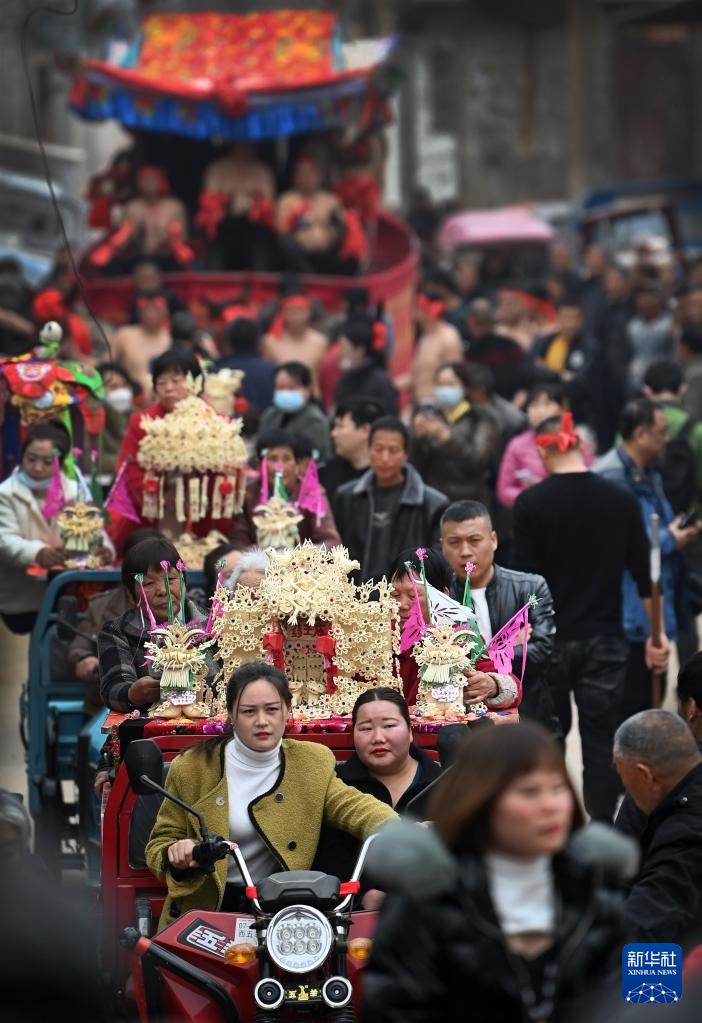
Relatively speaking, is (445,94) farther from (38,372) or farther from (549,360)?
(38,372)

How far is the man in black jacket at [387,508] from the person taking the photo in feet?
29.9

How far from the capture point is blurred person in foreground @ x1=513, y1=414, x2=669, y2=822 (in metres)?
8.45

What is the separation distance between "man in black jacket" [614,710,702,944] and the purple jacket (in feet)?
15.5

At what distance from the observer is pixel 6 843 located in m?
4.74

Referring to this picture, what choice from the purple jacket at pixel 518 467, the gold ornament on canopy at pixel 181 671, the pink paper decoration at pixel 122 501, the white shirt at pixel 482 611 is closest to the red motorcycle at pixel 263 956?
the gold ornament on canopy at pixel 181 671

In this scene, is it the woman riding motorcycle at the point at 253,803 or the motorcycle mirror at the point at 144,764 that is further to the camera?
the woman riding motorcycle at the point at 253,803

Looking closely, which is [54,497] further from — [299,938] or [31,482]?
[299,938]

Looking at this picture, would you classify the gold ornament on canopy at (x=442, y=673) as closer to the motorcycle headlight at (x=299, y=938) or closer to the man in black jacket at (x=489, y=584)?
the man in black jacket at (x=489, y=584)

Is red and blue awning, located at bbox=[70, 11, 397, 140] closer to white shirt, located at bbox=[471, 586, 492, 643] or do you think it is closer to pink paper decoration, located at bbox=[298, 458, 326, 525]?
pink paper decoration, located at bbox=[298, 458, 326, 525]

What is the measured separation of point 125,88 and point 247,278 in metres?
2.48

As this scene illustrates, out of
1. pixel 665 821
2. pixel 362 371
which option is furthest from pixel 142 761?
pixel 362 371

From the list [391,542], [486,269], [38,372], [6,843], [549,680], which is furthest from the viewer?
[486,269]

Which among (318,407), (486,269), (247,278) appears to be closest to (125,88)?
(247,278)

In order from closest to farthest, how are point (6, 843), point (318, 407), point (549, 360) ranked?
point (6, 843)
point (318, 407)
point (549, 360)
